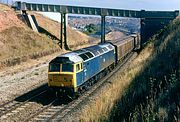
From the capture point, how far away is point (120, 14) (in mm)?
79500

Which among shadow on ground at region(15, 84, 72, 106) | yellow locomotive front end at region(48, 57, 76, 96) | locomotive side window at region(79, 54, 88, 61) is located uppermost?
locomotive side window at region(79, 54, 88, 61)

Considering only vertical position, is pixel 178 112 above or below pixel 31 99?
above

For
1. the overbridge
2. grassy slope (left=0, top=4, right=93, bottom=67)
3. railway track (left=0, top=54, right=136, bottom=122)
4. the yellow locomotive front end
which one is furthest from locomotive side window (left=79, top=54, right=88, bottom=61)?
the overbridge

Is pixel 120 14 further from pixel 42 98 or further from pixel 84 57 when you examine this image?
pixel 42 98

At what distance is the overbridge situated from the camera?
7212cm

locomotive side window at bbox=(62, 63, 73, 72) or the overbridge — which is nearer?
locomotive side window at bbox=(62, 63, 73, 72)

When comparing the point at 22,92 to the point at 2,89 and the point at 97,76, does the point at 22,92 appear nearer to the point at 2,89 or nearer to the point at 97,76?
the point at 2,89

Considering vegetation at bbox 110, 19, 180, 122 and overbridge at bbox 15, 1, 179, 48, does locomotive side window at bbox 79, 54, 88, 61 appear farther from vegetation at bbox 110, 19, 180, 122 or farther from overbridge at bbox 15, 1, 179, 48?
overbridge at bbox 15, 1, 179, 48

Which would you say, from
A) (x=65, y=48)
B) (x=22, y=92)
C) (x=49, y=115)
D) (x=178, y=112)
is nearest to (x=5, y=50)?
(x=65, y=48)

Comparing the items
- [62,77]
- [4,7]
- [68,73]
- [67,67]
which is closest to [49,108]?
[62,77]

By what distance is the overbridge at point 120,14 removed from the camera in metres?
72.1

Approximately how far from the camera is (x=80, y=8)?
3009 inches

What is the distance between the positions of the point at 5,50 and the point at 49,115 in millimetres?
33527

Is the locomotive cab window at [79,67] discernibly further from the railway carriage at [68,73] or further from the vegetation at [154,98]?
the vegetation at [154,98]
